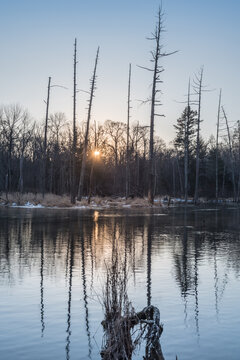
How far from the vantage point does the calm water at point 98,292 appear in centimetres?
549

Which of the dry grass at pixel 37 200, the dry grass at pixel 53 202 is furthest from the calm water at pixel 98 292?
the dry grass at pixel 53 202

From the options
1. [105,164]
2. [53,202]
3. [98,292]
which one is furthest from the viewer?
[105,164]

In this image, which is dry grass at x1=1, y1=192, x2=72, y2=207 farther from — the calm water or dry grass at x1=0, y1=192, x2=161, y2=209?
the calm water

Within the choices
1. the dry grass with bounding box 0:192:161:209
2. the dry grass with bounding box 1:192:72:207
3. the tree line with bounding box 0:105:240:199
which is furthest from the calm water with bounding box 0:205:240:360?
the tree line with bounding box 0:105:240:199

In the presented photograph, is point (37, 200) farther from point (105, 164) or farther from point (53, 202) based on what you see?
point (105, 164)

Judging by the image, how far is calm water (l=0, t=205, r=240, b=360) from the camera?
5492 millimetres

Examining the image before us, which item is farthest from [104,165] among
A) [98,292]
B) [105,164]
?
[98,292]

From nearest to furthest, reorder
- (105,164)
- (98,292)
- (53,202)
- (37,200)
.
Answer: (98,292) → (53,202) → (37,200) → (105,164)

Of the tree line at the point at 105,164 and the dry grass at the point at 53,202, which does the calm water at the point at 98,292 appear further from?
the tree line at the point at 105,164

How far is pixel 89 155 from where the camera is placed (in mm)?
67625

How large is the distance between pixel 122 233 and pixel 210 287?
9.16 metres

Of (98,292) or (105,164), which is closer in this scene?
(98,292)

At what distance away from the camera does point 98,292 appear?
8148mm

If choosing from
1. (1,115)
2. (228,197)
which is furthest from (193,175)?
(1,115)
